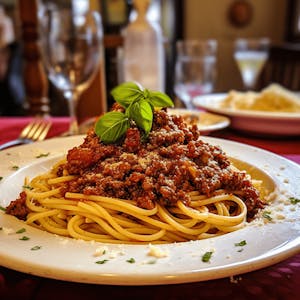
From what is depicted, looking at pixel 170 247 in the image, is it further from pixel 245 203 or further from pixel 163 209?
pixel 245 203

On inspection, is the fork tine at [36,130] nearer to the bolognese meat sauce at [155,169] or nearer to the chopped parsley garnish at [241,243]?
the bolognese meat sauce at [155,169]

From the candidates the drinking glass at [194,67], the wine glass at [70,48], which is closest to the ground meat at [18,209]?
the wine glass at [70,48]

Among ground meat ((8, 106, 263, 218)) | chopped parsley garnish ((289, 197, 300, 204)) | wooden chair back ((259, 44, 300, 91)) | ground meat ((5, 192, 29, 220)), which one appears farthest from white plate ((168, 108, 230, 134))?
wooden chair back ((259, 44, 300, 91))

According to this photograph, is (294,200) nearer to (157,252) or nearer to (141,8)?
(157,252)

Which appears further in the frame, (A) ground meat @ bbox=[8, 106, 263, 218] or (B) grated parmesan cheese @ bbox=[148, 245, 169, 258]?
(A) ground meat @ bbox=[8, 106, 263, 218]

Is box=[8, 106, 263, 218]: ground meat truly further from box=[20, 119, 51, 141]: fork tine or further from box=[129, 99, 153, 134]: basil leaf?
box=[20, 119, 51, 141]: fork tine

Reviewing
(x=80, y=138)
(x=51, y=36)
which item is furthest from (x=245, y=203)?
(x=51, y=36)

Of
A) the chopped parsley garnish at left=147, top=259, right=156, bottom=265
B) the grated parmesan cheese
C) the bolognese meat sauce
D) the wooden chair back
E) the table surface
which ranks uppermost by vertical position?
the bolognese meat sauce
